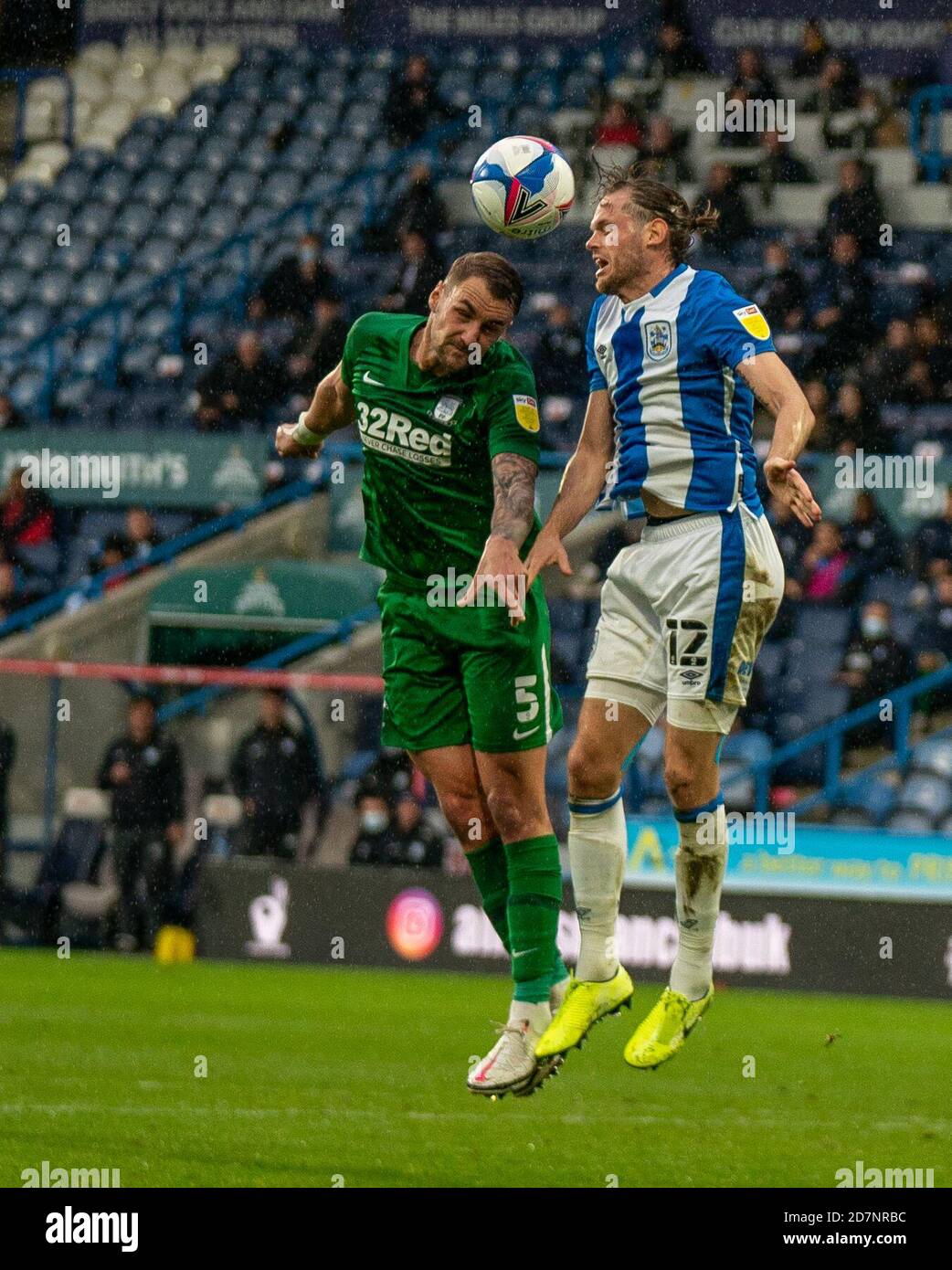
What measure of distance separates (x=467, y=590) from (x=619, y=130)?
1196cm

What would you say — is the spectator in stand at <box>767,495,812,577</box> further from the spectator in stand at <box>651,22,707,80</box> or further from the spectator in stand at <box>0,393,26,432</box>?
the spectator in stand at <box>0,393,26,432</box>

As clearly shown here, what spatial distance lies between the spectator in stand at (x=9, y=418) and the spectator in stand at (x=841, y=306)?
20.7ft

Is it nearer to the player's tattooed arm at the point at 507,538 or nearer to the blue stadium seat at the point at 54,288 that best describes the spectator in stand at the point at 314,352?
the blue stadium seat at the point at 54,288

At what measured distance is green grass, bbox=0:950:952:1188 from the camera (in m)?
6.46

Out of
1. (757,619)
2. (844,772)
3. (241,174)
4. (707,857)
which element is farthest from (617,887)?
(241,174)

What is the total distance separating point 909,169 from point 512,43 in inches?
165

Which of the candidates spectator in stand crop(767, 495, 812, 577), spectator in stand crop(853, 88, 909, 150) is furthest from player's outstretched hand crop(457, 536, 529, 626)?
spectator in stand crop(853, 88, 909, 150)

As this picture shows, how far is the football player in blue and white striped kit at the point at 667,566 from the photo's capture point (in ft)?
21.1

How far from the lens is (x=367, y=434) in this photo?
676cm

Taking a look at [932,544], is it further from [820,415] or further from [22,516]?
[22,516]

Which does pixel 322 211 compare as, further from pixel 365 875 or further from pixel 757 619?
pixel 757 619

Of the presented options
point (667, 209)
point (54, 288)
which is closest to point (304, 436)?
Answer: point (667, 209)

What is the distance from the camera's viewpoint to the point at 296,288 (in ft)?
58.4

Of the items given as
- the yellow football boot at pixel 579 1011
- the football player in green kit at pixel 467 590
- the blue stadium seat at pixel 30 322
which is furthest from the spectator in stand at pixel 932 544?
the blue stadium seat at pixel 30 322
